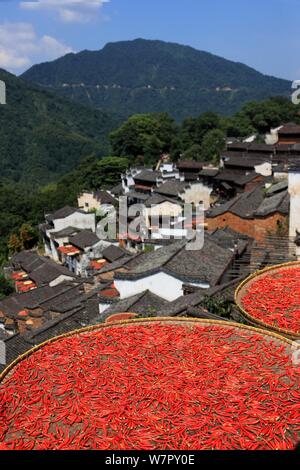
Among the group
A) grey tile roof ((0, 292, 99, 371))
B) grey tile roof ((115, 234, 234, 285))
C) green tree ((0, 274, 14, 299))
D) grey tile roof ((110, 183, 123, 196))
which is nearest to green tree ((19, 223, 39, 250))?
grey tile roof ((110, 183, 123, 196))

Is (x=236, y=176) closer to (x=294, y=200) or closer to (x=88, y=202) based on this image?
(x=88, y=202)

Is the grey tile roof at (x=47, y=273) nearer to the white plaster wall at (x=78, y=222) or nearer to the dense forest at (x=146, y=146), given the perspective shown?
the white plaster wall at (x=78, y=222)

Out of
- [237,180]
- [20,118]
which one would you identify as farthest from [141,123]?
[20,118]

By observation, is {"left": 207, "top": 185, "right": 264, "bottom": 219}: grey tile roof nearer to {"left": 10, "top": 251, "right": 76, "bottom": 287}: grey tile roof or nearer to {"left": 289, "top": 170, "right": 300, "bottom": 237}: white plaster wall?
{"left": 289, "top": 170, "right": 300, "bottom": 237}: white plaster wall

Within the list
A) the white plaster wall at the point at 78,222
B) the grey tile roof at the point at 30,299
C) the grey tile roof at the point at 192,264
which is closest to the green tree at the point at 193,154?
the white plaster wall at the point at 78,222

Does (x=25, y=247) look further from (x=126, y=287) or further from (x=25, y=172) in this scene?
(x=25, y=172)

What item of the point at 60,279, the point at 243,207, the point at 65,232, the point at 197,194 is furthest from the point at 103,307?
the point at 197,194

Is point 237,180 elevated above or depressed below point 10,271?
above
